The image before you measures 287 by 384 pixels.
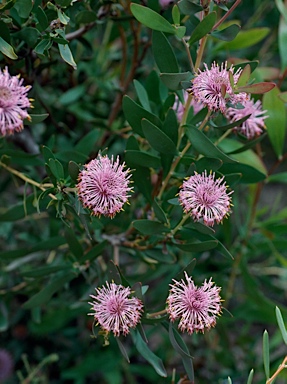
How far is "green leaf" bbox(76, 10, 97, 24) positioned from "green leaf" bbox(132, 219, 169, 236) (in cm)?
24

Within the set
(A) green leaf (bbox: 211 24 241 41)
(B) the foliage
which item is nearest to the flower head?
(B) the foliage

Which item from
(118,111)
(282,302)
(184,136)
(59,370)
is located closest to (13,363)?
(59,370)

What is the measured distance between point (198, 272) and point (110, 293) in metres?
0.43

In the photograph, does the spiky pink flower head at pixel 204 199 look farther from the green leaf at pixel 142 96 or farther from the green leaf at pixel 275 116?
the green leaf at pixel 275 116

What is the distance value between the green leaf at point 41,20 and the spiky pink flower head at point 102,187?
150mm

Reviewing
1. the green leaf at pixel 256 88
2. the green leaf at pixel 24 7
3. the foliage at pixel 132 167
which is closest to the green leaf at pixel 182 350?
the foliage at pixel 132 167

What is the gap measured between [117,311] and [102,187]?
110 mm

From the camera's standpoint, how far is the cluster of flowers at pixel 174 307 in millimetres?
482

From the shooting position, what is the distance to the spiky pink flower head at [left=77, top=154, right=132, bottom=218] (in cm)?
48

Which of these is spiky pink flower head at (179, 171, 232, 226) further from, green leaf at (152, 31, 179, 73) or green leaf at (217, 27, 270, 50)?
green leaf at (217, 27, 270, 50)

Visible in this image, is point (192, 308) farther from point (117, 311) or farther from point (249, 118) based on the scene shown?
point (249, 118)

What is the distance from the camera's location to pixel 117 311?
0.49 m

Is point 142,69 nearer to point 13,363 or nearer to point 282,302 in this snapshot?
point 13,363

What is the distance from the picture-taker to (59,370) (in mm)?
999
